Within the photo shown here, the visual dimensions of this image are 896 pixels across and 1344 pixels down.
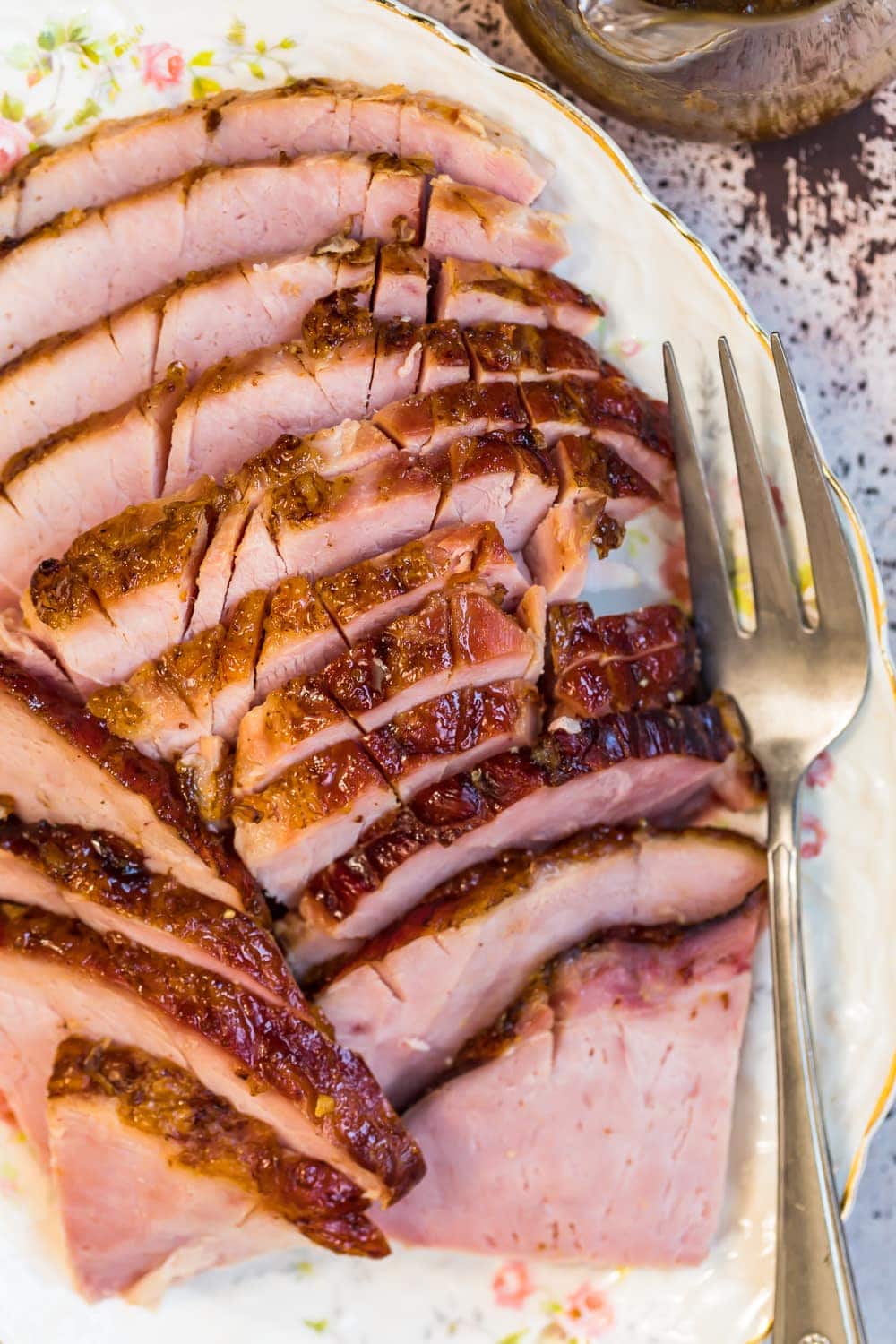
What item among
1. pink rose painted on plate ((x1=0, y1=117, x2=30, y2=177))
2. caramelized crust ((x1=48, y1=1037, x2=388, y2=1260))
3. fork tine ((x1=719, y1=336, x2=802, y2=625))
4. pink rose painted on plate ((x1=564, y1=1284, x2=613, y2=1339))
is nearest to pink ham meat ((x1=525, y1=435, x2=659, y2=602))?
fork tine ((x1=719, y1=336, x2=802, y2=625))

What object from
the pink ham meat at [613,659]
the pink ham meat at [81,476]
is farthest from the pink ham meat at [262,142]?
the pink ham meat at [613,659]

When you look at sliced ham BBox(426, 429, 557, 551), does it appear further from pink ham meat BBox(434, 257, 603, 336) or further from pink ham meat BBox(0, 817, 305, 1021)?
pink ham meat BBox(0, 817, 305, 1021)

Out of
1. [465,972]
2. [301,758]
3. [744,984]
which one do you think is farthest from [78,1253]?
[744,984]

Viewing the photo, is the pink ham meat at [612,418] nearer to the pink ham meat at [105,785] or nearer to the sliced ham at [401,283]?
the sliced ham at [401,283]

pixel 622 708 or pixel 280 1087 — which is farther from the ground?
pixel 622 708

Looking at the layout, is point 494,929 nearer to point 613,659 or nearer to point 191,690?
point 613,659

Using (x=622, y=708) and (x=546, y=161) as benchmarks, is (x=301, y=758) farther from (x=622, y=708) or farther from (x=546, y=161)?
(x=546, y=161)

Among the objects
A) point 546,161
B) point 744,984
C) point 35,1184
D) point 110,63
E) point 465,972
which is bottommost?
point 35,1184
